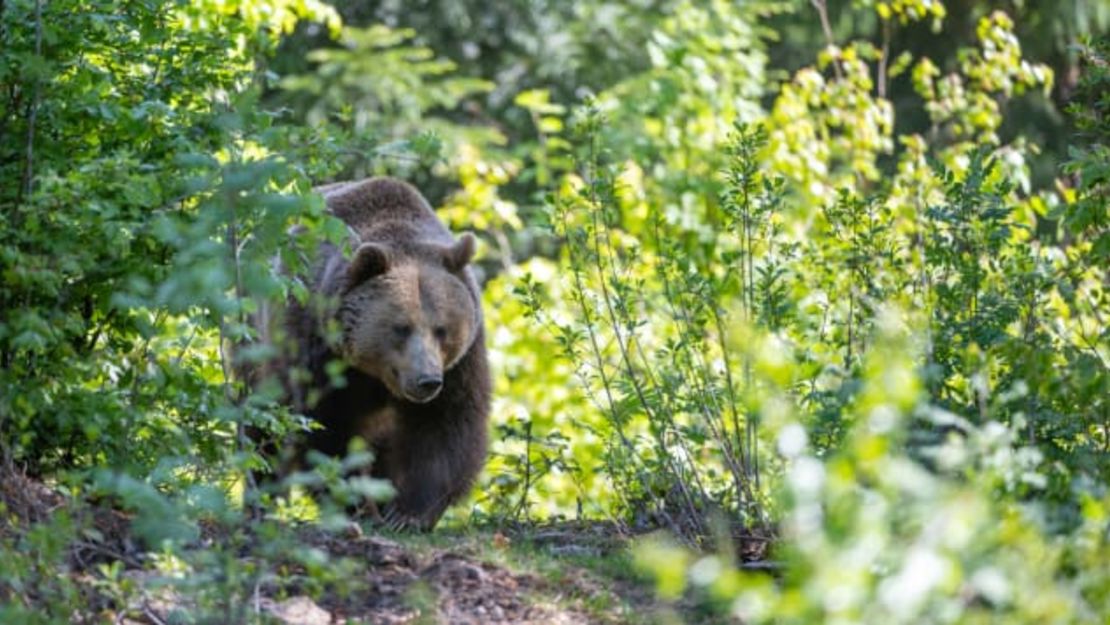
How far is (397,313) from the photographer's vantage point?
8.24m

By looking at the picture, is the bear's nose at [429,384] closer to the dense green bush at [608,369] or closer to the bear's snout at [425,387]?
the bear's snout at [425,387]

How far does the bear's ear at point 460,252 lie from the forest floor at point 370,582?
2255 millimetres

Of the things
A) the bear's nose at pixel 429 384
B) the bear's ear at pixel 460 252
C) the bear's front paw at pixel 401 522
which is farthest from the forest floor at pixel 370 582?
the bear's ear at pixel 460 252

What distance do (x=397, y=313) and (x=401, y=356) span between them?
0.26m

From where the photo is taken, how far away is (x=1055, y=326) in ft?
22.8

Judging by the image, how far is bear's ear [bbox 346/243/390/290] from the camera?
8.10 meters

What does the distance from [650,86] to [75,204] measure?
30.8ft

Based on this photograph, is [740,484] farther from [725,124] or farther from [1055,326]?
[725,124]

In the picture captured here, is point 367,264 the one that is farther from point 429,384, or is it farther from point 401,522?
point 401,522

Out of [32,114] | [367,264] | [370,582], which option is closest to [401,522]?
[367,264]

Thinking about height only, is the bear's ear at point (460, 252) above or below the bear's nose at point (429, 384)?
above

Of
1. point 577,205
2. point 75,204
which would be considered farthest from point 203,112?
point 577,205

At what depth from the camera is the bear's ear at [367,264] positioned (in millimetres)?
8102

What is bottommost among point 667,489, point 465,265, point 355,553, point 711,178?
point 355,553
